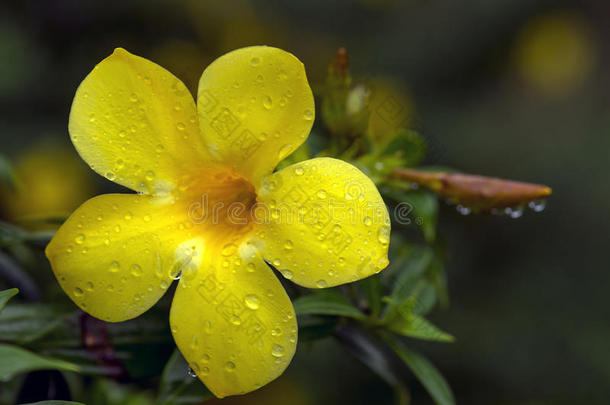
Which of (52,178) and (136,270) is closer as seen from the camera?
(136,270)

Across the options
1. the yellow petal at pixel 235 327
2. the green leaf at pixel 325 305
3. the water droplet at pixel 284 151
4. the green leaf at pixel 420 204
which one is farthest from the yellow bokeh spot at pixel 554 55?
the yellow petal at pixel 235 327

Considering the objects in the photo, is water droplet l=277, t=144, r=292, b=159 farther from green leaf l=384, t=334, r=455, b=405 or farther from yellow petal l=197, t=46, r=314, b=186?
green leaf l=384, t=334, r=455, b=405

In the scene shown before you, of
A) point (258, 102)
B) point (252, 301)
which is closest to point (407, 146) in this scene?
point (258, 102)

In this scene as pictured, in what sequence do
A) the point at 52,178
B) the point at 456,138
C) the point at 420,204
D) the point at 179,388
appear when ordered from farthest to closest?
the point at 456,138, the point at 52,178, the point at 420,204, the point at 179,388

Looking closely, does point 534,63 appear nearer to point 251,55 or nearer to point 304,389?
point 304,389

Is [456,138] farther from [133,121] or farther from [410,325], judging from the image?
[133,121]

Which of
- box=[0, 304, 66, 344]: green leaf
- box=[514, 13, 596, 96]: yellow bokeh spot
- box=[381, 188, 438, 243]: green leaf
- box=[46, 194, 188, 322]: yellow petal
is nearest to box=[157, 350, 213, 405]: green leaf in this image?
box=[46, 194, 188, 322]: yellow petal
